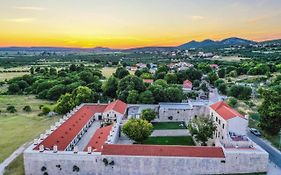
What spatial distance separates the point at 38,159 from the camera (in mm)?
37344

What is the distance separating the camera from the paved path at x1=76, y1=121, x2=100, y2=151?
152ft

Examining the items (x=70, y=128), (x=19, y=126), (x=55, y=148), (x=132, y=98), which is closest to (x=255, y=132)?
(x=132, y=98)

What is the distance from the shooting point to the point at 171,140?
4994 cm

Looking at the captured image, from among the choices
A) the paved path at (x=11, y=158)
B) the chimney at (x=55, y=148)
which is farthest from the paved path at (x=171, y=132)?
the paved path at (x=11, y=158)

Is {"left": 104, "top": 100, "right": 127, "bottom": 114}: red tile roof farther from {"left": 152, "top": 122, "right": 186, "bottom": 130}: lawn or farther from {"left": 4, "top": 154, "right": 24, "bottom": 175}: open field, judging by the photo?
{"left": 4, "top": 154, "right": 24, "bottom": 175}: open field

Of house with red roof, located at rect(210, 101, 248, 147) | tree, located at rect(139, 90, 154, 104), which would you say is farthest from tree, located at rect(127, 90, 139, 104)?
house with red roof, located at rect(210, 101, 248, 147)

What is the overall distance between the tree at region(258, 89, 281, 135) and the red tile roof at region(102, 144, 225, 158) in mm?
16484

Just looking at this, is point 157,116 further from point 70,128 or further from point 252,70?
point 252,70

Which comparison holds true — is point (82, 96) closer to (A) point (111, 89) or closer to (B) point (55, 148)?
(A) point (111, 89)

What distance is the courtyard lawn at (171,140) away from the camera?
1911 inches

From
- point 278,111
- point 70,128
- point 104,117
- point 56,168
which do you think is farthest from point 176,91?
point 56,168

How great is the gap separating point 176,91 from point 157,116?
9934 mm

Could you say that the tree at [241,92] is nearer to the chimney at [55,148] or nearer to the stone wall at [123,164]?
the stone wall at [123,164]

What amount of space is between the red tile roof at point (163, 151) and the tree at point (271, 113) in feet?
54.1
